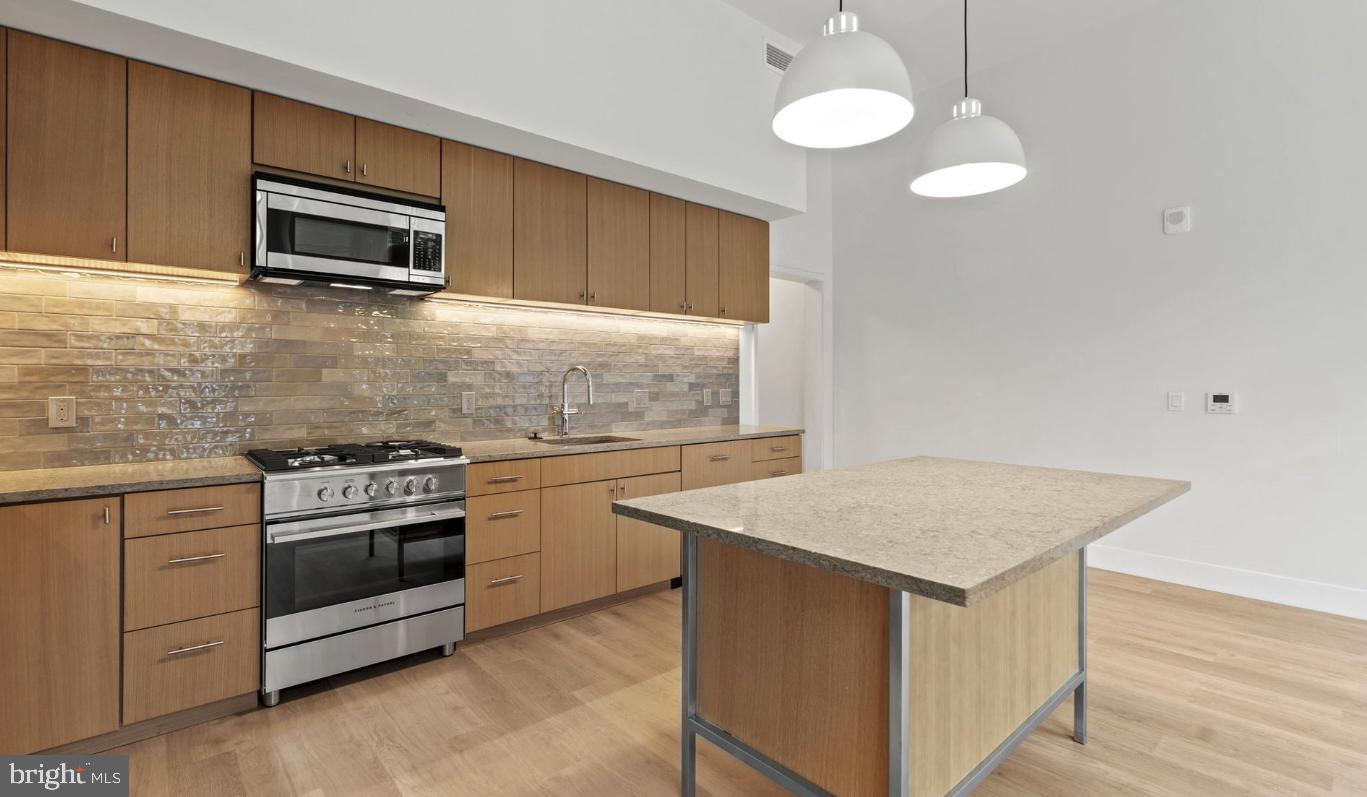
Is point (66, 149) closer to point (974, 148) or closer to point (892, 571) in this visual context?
point (892, 571)

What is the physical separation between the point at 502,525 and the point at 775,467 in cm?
198

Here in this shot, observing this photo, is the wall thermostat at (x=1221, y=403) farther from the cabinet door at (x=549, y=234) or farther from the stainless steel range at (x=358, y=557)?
the stainless steel range at (x=358, y=557)

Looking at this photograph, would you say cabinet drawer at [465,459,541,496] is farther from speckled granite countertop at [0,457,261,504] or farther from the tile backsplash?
speckled granite countertop at [0,457,261,504]

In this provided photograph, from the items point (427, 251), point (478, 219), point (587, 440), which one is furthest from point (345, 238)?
point (587, 440)

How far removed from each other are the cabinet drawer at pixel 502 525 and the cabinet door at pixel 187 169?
4.54ft

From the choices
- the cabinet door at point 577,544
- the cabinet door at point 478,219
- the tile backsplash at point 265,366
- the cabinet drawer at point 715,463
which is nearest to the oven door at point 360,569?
the cabinet door at point 577,544

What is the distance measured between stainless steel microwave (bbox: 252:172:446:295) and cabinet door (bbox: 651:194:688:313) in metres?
→ 1.34

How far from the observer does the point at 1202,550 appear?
12.5ft

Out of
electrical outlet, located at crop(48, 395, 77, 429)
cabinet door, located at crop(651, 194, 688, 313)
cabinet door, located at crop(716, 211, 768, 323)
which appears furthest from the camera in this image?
cabinet door, located at crop(716, 211, 768, 323)

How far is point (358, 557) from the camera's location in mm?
2574

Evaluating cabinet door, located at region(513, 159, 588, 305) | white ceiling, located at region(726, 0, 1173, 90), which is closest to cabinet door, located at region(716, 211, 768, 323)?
cabinet door, located at region(513, 159, 588, 305)

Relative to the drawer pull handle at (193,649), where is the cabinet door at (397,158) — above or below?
above

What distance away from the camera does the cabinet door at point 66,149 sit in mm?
2121

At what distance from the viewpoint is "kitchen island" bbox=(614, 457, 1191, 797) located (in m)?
1.34
